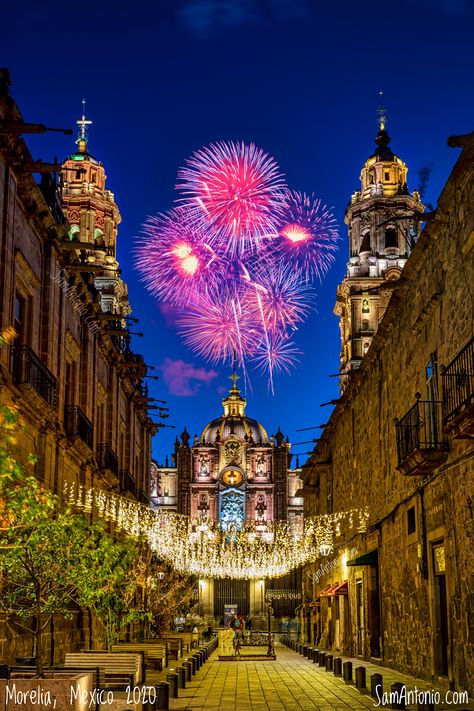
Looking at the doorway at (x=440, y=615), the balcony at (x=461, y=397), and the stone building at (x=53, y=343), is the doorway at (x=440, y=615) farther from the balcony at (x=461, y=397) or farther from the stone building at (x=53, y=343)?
the stone building at (x=53, y=343)

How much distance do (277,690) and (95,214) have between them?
1506 inches

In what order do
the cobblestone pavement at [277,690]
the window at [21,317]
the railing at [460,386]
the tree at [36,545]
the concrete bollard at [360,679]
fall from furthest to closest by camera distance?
the window at [21,317] < the concrete bollard at [360,679] < the cobblestone pavement at [277,690] < the railing at [460,386] < the tree at [36,545]

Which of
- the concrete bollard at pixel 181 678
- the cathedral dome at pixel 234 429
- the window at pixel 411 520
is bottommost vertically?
the concrete bollard at pixel 181 678

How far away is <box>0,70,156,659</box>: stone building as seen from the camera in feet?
70.5

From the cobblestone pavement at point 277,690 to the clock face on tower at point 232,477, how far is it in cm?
6558

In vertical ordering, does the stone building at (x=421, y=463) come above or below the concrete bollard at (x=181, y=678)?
above

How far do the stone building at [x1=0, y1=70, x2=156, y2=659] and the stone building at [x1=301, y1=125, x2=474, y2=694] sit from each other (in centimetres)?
755

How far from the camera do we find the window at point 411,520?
22828 mm

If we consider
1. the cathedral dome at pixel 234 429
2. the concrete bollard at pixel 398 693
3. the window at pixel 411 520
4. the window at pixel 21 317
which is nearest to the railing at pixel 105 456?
the window at pixel 21 317

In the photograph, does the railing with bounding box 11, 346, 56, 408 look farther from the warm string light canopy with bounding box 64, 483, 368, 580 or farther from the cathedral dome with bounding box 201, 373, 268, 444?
the cathedral dome with bounding box 201, 373, 268, 444

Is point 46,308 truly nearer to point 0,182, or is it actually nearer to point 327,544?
point 0,182

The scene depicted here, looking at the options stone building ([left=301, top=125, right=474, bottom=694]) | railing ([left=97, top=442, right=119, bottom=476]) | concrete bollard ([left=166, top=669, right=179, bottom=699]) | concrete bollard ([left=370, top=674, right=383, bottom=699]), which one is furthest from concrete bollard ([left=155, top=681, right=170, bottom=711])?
railing ([left=97, top=442, right=119, bottom=476])

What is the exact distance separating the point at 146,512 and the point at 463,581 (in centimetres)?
2149

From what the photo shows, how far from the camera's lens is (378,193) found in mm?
69312
